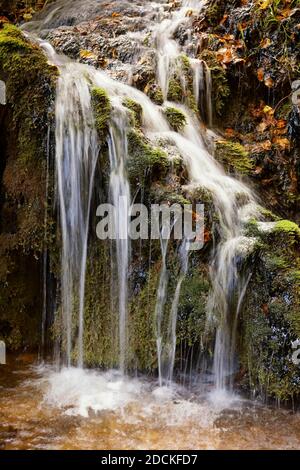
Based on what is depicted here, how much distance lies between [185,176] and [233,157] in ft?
4.59

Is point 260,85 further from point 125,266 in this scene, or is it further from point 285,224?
point 125,266

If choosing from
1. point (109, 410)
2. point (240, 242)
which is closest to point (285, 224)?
point (240, 242)

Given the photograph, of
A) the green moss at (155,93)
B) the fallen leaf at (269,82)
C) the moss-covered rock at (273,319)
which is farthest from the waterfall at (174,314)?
the fallen leaf at (269,82)

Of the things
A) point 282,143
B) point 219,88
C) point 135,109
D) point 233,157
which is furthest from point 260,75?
point 135,109

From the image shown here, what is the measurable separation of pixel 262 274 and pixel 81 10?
22.2 feet

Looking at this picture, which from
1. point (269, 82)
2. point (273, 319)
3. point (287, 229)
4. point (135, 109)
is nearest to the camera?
point (273, 319)

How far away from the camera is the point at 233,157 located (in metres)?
5.58

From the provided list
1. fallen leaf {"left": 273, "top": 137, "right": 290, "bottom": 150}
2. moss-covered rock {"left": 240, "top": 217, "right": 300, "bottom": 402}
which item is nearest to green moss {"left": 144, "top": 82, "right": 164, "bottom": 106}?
fallen leaf {"left": 273, "top": 137, "right": 290, "bottom": 150}

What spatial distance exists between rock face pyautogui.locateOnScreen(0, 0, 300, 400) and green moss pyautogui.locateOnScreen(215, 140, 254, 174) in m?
0.02

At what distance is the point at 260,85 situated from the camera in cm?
620

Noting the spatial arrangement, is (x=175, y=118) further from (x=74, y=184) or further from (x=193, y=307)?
(x=193, y=307)

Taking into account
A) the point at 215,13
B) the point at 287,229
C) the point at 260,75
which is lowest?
the point at 287,229

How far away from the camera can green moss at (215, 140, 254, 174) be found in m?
5.47

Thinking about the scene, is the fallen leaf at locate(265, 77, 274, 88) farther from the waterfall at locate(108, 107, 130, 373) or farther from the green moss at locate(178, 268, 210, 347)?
the green moss at locate(178, 268, 210, 347)
